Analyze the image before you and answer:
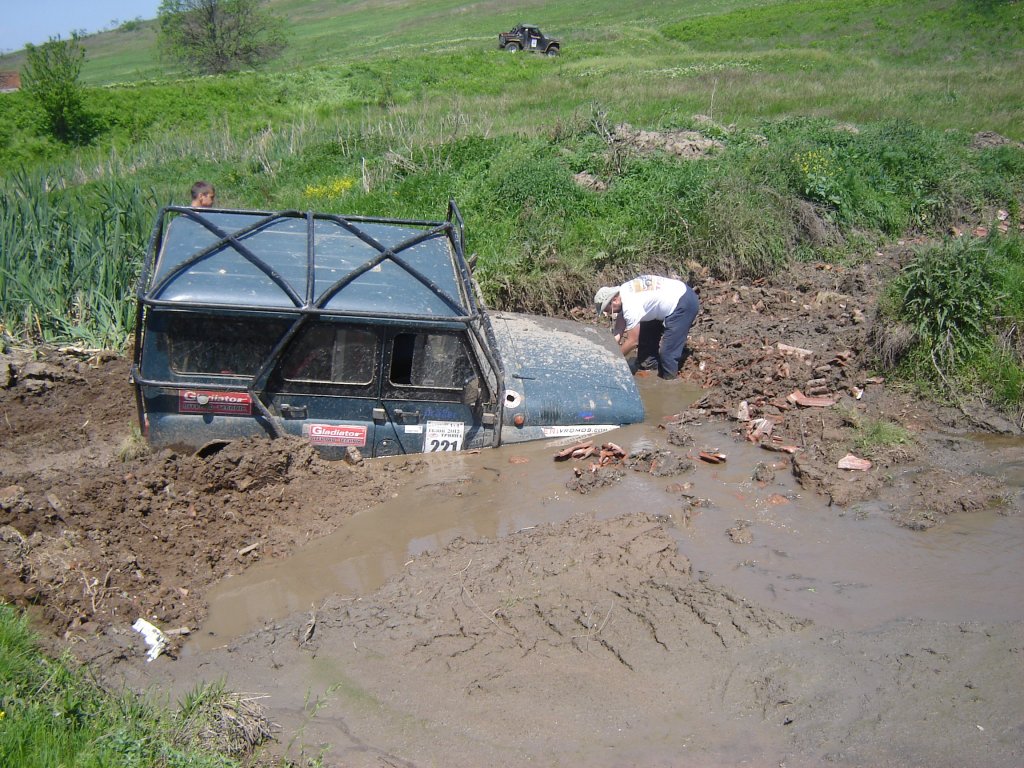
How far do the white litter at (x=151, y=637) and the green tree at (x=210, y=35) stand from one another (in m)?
50.8

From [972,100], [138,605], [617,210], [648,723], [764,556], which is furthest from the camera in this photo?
[972,100]

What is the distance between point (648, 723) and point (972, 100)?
17966 mm

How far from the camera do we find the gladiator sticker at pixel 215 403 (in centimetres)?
608

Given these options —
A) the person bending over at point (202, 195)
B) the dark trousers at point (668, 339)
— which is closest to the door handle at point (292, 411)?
the person bending over at point (202, 195)

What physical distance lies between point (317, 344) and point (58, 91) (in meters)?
31.5

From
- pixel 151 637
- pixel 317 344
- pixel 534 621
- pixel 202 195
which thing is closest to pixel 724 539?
pixel 534 621

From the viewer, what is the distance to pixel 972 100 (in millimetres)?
17641

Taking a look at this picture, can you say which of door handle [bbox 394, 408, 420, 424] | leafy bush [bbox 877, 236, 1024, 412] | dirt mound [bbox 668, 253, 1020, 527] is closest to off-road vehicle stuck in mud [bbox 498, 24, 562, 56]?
dirt mound [bbox 668, 253, 1020, 527]

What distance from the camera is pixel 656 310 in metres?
8.59

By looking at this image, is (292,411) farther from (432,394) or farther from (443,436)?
(443,436)

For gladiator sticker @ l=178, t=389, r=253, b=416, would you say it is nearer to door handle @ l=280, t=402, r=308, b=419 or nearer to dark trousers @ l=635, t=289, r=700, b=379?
door handle @ l=280, t=402, r=308, b=419

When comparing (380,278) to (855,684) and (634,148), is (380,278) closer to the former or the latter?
(855,684)

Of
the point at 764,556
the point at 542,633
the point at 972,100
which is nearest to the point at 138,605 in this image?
the point at 542,633

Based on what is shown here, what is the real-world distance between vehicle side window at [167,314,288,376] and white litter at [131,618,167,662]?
75.7 inches
